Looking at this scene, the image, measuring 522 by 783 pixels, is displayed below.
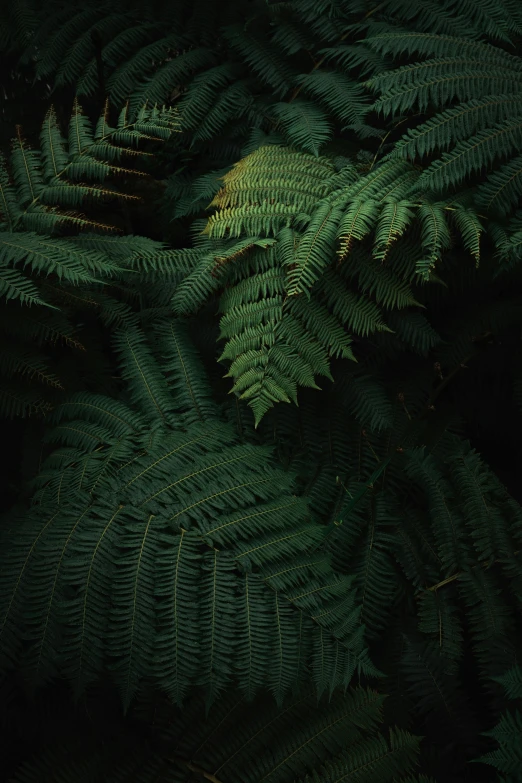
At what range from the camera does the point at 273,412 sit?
7.29 ft

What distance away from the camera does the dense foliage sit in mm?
1707

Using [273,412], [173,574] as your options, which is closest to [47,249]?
[273,412]

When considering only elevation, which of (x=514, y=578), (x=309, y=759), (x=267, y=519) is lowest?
(x=309, y=759)

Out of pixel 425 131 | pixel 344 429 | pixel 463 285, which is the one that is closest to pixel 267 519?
pixel 344 429

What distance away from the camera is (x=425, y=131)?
2139mm

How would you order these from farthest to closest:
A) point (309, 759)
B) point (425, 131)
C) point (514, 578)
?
point (425, 131) < point (514, 578) < point (309, 759)

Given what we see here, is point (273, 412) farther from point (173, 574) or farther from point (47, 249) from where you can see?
point (47, 249)

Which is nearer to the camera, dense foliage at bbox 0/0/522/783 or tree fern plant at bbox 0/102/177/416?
dense foliage at bbox 0/0/522/783

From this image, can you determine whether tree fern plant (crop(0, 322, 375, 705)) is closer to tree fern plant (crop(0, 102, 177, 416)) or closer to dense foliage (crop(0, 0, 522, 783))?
dense foliage (crop(0, 0, 522, 783))

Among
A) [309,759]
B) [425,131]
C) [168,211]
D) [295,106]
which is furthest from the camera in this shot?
[168,211]

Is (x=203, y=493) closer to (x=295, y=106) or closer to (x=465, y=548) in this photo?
(x=465, y=548)

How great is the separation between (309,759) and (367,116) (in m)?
2.37

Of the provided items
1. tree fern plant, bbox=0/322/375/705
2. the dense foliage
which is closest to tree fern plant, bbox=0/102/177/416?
the dense foliage

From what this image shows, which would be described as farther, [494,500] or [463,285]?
[463,285]
